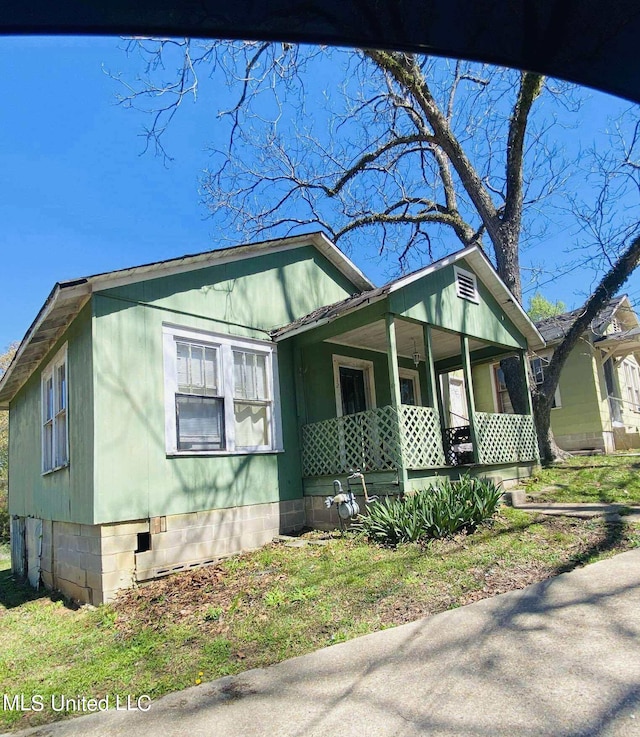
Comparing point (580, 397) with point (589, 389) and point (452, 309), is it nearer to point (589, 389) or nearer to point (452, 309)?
point (589, 389)

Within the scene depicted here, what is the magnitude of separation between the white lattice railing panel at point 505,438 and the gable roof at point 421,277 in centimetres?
221

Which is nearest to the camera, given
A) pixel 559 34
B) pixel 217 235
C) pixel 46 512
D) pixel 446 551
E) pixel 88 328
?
pixel 559 34

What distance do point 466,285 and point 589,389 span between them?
8.86 metres

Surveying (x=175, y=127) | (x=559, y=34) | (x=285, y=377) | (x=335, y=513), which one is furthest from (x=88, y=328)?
(x=559, y=34)

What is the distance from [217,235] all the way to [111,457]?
1083 cm

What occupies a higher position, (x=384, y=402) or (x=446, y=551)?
(x=384, y=402)

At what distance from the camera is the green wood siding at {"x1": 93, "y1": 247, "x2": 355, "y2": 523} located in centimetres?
734

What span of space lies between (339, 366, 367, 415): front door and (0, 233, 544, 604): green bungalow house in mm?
45

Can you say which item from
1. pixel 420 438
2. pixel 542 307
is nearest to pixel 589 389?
pixel 420 438

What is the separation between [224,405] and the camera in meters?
8.71

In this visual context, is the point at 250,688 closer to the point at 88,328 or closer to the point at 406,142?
the point at 88,328

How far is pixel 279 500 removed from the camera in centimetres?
927

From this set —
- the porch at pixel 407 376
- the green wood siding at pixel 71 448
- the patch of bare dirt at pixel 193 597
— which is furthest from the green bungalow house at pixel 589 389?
the green wood siding at pixel 71 448

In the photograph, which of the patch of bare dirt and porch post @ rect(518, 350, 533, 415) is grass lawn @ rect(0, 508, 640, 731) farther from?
porch post @ rect(518, 350, 533, 415)
